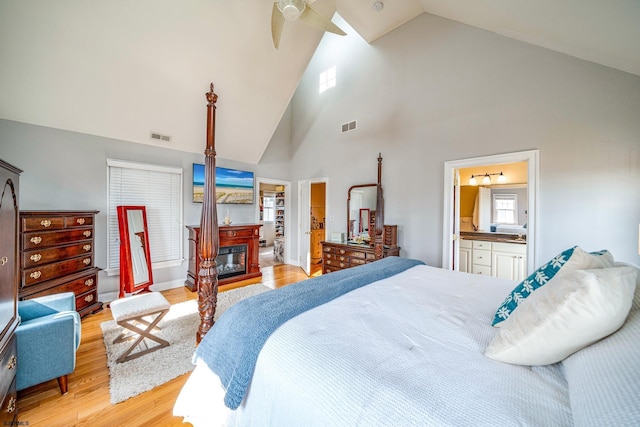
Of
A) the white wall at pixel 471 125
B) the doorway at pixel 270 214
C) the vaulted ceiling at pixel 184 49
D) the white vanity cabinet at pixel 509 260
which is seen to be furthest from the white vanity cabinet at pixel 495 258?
the doorway at pixel 270 214

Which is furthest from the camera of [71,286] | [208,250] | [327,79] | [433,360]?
[327,79]

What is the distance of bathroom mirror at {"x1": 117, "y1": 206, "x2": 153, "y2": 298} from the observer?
3189mm

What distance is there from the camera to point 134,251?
3.33 m

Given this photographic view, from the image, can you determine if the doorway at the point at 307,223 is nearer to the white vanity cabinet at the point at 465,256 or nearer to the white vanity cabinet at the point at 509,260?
the white vanity cabinet at the point at 465,256

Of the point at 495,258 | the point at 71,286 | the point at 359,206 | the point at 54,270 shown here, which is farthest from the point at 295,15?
the point at 495,258

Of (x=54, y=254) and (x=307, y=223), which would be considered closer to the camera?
(x=54, y=254)

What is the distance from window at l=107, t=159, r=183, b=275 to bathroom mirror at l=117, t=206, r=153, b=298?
0.20 meters

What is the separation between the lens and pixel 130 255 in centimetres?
324

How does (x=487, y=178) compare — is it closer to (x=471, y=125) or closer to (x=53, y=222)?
(x=471, y=125)

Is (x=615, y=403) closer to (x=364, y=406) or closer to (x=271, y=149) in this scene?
(x=364, y=406)

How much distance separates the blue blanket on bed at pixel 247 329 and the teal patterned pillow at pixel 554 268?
2.86 feet

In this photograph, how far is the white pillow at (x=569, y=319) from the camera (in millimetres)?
750

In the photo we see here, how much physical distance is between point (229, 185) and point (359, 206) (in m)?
2.48

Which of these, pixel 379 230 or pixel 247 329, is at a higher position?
pixel 379 230
